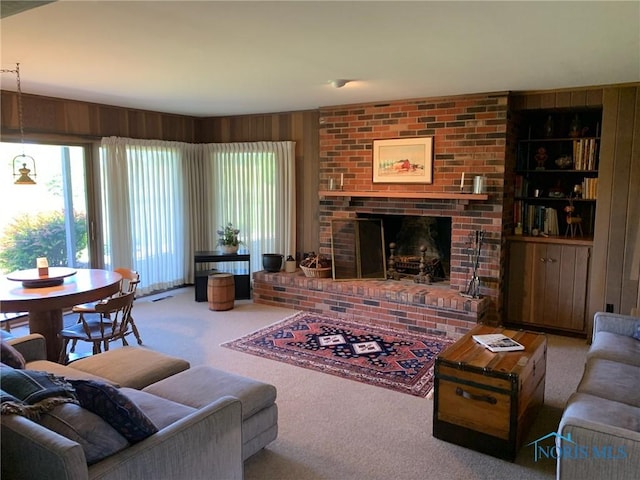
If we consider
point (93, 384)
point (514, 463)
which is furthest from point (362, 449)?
point (93, 384)

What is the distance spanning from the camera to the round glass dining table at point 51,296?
3.39 metres

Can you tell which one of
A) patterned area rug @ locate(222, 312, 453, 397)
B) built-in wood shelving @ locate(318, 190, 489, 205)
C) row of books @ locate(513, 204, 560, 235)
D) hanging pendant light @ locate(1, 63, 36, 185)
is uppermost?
hanging pendant light @ locate(1, 63, 36, 185)

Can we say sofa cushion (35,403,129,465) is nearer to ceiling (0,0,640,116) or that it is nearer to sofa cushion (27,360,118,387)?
sofa cushion (27,360,118,387)

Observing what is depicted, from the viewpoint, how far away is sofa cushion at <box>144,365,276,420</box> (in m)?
2.54

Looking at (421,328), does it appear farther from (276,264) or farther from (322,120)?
(322,120)

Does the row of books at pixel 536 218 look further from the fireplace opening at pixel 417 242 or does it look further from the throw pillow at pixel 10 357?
the throw pillow at pixel 10 357

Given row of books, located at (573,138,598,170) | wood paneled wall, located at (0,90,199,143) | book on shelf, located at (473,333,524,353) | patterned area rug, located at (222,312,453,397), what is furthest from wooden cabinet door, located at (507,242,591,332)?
wood paneled wall, located at (0,90,199,143)

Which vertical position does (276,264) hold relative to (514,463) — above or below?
above

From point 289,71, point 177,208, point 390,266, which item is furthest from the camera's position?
point 177,208

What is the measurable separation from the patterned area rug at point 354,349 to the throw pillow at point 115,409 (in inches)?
82.8

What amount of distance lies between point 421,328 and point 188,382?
2.76 meters

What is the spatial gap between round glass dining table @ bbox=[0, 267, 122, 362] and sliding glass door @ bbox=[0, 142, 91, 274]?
3.83 feet

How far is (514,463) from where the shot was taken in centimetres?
267

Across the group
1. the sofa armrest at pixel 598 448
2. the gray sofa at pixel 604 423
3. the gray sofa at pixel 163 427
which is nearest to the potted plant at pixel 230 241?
the gray sofa at pixel 163 427
